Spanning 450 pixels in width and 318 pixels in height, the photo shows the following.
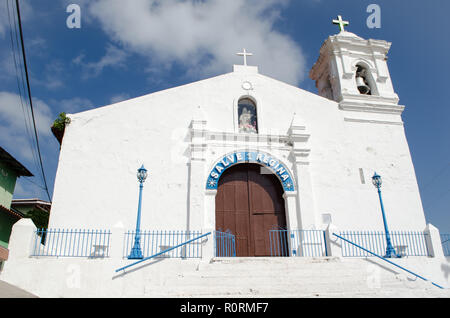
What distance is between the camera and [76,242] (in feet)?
37.5

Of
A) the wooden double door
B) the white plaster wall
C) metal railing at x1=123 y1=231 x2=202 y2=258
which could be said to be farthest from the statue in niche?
metal railing at x1=123 y1=231 x2=202 y2=258

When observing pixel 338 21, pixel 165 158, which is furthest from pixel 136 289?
pixel 338 21

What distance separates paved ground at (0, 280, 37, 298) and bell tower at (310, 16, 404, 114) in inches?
515

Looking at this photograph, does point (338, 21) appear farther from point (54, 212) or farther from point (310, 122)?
point (54, 212)

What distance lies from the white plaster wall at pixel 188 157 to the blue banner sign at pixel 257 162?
352mm

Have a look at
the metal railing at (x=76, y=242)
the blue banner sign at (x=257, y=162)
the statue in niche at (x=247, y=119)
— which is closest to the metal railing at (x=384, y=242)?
the blue banner sign at (x=257, y=162)

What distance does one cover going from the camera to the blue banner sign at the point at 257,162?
1325 cm

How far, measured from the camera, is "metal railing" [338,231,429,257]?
1246 cm

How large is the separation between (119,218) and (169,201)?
69.2 inches

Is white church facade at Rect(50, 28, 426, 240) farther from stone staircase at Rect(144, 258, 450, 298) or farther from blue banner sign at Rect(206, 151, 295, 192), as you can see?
stone staircase at Rect(144, 258, 450, 298)

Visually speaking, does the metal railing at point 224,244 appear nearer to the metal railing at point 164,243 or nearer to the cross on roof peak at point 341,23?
the metal railing at point 164,243

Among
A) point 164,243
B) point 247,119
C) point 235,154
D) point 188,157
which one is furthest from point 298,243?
point 247,119

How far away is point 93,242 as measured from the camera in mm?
11508

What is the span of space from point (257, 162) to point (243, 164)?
559 mm
